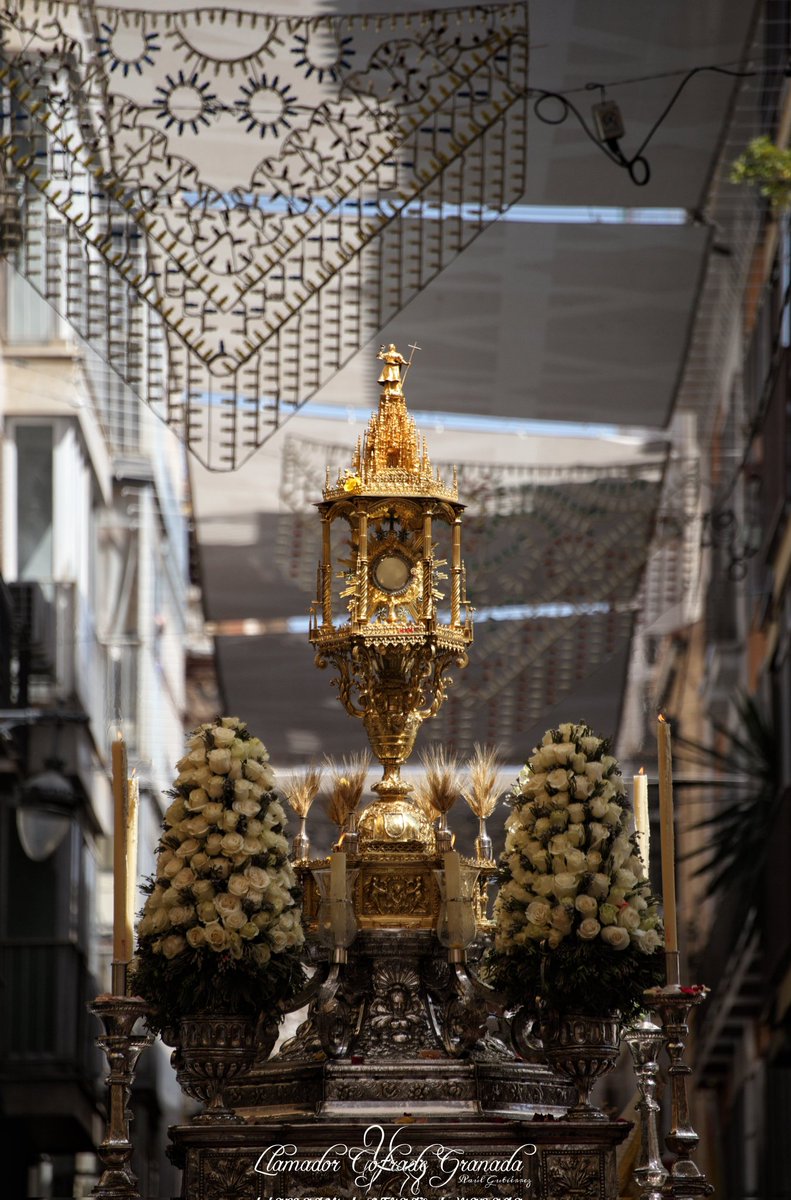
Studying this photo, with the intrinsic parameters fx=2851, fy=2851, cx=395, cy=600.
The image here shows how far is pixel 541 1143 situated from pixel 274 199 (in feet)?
17.8

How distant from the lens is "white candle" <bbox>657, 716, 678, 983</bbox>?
8.77 meters

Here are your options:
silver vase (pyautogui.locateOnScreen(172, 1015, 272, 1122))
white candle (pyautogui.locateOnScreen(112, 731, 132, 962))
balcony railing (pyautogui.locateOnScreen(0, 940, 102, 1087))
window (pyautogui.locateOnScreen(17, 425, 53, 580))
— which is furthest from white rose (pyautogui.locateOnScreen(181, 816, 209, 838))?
window (pyautogui.locateOnScreen(17, 425, 53, 580))

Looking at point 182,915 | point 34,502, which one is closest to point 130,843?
point 182,915

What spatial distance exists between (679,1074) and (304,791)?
63.9 inches

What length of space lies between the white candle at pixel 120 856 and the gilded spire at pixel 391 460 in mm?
1184

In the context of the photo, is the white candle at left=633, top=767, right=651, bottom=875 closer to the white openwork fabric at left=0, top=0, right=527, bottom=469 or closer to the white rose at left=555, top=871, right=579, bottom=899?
the white rose at left=555, top=871, right=579, bottom=899

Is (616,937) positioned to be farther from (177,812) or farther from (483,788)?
(177,812)

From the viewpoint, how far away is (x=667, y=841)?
351 inches

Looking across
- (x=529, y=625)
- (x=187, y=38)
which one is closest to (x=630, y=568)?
(x=529, y=625)

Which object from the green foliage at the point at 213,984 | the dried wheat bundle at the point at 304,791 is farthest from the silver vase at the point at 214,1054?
the dried wheat bundle at the point at 304,791

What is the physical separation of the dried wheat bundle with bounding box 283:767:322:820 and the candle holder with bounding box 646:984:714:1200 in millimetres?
1403

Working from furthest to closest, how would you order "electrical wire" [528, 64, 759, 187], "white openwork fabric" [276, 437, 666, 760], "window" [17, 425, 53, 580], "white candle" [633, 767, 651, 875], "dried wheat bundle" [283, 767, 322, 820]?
"window" [17, 425, 53, 580] → "white openwork fabric" [276, 437, 666, 760] → "electrical wire" [528, 64, 759, 187] → "white candle" [633, 767, 651, 875] → "dried wheat bundle" [283, 767, 322, 820]

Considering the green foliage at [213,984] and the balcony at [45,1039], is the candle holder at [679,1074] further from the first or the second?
the balcony at [45,1039]

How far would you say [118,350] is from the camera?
12.8m
